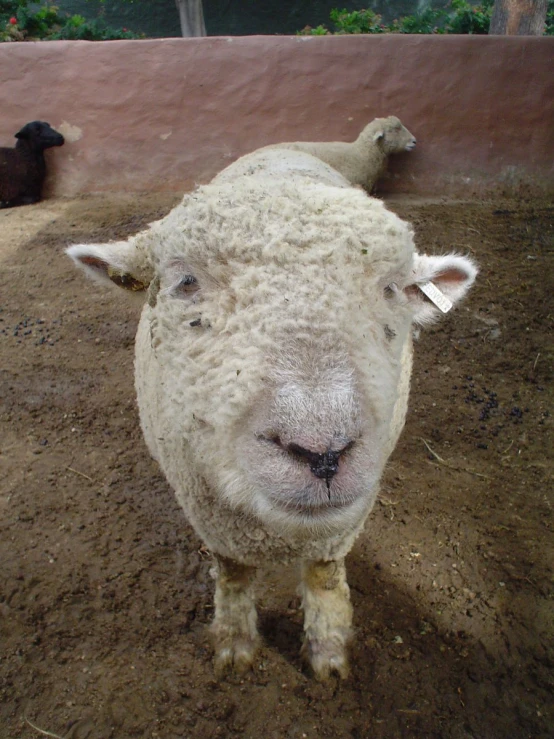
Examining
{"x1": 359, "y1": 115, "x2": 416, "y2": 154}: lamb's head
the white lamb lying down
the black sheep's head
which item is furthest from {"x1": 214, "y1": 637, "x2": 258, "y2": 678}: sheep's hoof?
the black sheep's head

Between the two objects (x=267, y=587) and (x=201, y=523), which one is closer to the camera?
(x=201, y=523)

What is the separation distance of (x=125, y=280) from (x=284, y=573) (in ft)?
5.47

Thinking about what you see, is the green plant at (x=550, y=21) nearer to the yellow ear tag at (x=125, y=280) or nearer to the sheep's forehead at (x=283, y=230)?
the sheep's forehead at (x=283, y=230)

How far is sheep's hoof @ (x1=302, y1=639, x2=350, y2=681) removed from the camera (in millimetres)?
2318

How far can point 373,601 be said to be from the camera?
261 cm

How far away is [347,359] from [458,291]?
1034 mm

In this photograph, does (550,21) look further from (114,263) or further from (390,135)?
(114,263)

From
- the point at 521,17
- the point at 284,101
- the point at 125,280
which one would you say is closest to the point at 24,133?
the point at 284,101

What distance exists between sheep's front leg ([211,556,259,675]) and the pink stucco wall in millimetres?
5556

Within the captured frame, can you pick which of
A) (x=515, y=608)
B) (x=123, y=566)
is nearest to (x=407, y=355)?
(x=515, y=608)

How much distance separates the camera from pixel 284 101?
21.7ft

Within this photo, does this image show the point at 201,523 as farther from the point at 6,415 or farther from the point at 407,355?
the point at 6,415

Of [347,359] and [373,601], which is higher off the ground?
[347,359]

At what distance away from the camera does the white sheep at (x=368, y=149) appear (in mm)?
6350
